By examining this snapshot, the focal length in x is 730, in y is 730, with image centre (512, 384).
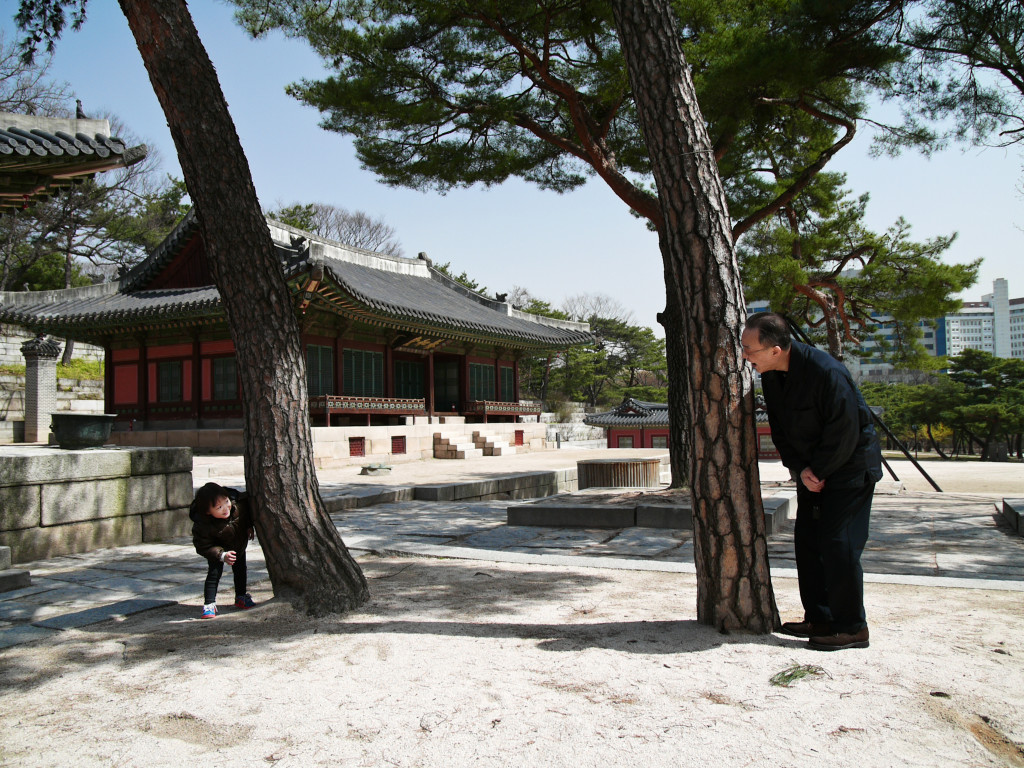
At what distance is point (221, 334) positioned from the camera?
17531 millimetres

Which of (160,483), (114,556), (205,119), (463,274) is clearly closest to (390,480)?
(160,483)

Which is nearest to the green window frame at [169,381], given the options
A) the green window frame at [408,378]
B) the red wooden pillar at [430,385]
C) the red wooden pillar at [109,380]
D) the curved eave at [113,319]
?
the curved eave at [113,319]

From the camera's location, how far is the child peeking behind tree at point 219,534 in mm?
3748

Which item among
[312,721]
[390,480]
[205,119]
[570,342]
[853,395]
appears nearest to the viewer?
[312,721]

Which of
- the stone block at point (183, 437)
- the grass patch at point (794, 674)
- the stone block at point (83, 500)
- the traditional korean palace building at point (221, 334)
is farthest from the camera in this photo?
the stone block at point (183, 437)

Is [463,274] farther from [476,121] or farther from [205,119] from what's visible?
[205,119]

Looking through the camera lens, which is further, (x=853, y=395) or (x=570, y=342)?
(x=570, y=342)

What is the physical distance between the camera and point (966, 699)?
2.41 m

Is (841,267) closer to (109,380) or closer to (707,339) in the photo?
(707,339)

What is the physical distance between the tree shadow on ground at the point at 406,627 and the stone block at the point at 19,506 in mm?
2225

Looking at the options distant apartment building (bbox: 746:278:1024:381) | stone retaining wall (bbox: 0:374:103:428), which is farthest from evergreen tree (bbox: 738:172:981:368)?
distant apartment building (bbox: 746:278:1024:381)

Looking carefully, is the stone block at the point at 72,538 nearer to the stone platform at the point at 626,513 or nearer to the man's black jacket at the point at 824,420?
the stone platform at the point at 626,513

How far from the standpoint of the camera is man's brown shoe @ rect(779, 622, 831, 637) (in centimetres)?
299

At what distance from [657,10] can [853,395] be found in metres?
1.97
